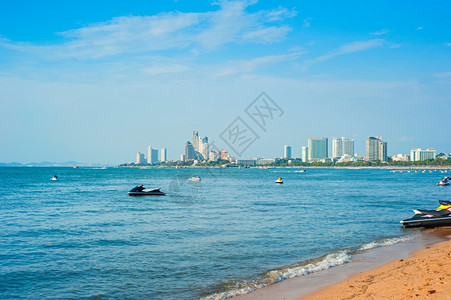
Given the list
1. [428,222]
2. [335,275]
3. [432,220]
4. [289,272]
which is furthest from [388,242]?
[289,272]

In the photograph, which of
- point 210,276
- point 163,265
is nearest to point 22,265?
point 163,265

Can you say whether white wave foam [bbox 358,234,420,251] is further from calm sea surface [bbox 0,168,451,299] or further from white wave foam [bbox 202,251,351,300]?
white wave foam [bbox 202,251,351,300]

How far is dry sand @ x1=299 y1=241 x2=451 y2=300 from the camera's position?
34.5 feet

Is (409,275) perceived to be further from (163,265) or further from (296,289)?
(163,265)

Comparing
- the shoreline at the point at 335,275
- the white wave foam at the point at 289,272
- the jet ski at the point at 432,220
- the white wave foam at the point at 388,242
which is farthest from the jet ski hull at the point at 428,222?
the white wave foam at the point at 289,272

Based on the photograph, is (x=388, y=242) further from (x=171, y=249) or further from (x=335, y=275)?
(x=171, y=249)

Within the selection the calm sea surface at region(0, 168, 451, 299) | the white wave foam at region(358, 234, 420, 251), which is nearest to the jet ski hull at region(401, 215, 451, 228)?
the calm sea surface at region(0, 168, 451, 299)

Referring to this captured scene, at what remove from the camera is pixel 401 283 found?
11.8 meters

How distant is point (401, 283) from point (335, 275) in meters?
3.11

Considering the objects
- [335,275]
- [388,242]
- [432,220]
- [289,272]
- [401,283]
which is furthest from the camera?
[432,220]

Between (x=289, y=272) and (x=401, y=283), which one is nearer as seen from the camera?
(x=401, y=283)

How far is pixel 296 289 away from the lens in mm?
12875

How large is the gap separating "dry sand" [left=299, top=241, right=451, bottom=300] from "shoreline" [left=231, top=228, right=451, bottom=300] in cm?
24

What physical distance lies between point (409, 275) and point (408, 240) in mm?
10177
